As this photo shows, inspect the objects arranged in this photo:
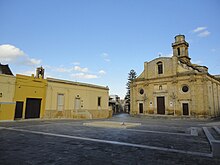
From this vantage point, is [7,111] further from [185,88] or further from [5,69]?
[185,88]

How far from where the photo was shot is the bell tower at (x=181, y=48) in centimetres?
3822

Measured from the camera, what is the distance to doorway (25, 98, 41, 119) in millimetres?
21125

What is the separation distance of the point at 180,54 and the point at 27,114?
34378mm

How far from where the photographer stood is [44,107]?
22422 millimetres

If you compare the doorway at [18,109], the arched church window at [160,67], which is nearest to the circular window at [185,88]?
the arched church window at [160,67]

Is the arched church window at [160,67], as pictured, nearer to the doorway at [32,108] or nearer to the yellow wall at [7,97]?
the doorway at [32,108]

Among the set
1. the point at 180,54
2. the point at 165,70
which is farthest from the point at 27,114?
the point at 180,54

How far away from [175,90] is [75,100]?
18244 mm

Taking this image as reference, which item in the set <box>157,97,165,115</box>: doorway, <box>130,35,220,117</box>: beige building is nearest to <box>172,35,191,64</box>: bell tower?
<box>130,35,220,117</box>: beige building

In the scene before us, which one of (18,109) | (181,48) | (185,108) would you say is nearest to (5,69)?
(18,109)

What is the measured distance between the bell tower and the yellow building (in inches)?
784

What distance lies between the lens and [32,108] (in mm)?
21531

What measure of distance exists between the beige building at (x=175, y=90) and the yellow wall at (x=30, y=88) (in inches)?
789

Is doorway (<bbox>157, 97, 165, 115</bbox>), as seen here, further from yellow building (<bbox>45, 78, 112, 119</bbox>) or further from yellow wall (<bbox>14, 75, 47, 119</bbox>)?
yellow wall (<bbox>14, 75, 47, 119</bbox>)
